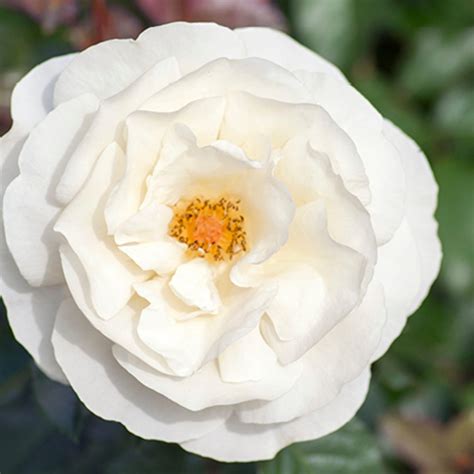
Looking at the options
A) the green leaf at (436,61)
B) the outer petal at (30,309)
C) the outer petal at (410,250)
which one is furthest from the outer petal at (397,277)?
the green leaf at (436,61)

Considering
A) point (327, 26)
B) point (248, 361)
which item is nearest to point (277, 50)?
point (248, 361)

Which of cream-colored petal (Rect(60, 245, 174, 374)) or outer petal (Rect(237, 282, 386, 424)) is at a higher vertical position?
cream-colored petal (Rect(60, 245, 174, 374))

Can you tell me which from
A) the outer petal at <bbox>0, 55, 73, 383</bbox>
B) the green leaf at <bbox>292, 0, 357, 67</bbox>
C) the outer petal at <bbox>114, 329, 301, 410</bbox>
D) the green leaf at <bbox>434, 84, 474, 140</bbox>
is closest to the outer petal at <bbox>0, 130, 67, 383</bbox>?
the outer petal at <bbox>0, 55, 73, 383</bbox>

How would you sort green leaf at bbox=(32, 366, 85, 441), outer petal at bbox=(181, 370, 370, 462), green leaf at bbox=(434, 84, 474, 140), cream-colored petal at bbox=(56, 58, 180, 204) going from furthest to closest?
green leaf at bbox=(434, 84, 474, 140)
green leaf at bbox=(32, 366, 85, 441)
outer petal at bbox=(181, 370, 370, 462)
cream-colored petal at bbox=(56, 58, 180, 204)

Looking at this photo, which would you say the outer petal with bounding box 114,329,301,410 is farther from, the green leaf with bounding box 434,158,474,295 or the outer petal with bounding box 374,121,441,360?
the green leaf with bounding box 434,158,474,295

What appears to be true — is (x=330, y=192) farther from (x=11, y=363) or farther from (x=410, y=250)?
(x=11, y=363)

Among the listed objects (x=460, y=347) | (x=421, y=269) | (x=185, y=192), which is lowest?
Result: (x=460, y=347)

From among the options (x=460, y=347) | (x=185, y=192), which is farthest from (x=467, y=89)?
(x=185, y=192)

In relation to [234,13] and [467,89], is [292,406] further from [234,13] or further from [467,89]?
[467,89]
